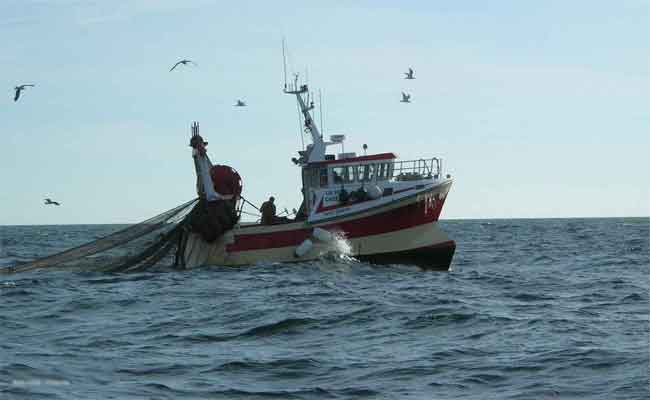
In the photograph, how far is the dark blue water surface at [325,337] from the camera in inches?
584

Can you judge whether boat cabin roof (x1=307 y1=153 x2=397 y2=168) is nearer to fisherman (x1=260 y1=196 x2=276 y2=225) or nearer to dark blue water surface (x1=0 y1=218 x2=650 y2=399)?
fisherman (x1=260 y1=196 x2=276 y2=225)

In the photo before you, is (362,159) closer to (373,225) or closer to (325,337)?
(373,225)

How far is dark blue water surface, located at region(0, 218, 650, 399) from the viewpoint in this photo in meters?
14.8

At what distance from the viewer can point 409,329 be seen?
20.1 m

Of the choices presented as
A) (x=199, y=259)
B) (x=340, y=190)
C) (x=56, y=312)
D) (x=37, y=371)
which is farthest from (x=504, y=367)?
(x=199, y=259)

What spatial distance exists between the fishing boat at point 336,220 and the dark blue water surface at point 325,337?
199cm

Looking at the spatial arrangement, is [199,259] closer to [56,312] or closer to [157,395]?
[56,312]

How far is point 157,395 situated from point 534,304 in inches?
507

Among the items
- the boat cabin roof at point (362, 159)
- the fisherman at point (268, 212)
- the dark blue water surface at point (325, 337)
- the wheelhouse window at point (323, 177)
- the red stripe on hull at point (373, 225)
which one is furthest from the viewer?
the fisherman at point (268, 212)

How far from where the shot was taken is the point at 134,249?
3619 centimetres

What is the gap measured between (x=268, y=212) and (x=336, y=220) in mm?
3578

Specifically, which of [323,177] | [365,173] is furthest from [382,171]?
[323,177]

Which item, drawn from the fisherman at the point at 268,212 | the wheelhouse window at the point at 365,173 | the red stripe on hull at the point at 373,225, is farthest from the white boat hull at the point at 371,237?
the wheelhouse window at the point at 365,173

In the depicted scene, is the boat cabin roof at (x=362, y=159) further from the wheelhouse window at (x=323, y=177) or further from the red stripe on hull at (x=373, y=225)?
the red stripe on hull at (x=373, y=225)
